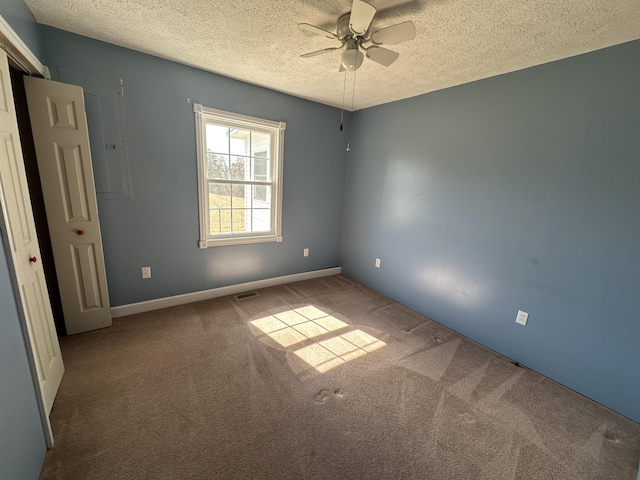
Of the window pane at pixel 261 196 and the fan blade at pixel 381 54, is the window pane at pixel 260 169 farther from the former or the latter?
the fan blade at pixel 381 54

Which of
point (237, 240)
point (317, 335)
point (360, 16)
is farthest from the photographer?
point (237, 240)

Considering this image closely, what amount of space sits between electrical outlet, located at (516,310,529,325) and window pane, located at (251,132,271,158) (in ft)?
10.4

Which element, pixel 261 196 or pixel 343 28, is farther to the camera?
pixel 261 196

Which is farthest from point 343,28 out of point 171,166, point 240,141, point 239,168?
point 171,166

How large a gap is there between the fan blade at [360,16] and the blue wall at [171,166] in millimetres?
1767

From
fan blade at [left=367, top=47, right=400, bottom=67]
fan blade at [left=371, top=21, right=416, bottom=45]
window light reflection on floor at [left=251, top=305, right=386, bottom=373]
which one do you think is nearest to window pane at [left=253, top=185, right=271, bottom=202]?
window light reflection on floor at [left=251, top=305, right=386, bottom=373]

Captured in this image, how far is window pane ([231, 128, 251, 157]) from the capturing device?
3.01m

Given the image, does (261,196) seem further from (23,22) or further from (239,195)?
(23,22)

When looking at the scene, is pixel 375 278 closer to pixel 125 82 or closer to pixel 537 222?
pixel 537 222

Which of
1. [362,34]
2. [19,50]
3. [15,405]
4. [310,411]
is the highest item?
[362,34]

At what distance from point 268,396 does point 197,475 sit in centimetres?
57

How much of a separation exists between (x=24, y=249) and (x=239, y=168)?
2017 mm

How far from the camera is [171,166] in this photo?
8.59ft

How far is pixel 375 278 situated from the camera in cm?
364
